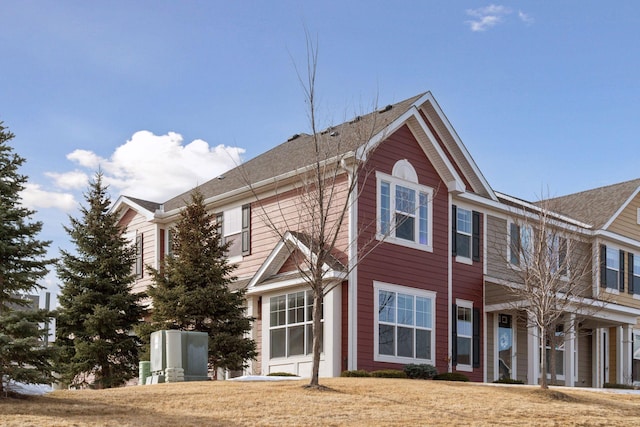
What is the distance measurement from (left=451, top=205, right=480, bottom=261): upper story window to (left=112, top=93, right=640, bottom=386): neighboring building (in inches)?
1.6

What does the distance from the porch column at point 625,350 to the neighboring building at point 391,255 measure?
117 centimetres

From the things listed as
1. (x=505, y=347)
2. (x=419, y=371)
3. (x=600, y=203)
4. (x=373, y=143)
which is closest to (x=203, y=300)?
(x=419, y=371)

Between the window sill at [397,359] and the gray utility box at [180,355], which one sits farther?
the window sill at [397,359]

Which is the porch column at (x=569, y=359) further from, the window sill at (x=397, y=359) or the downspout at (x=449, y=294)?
the window sill at (x=397, y=359)

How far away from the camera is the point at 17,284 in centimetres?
1769

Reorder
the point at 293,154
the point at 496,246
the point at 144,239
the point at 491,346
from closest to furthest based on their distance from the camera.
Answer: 1. the point at 293,154
2. the point at 491,346
3. the point at 496,246
4. the point at 144,239

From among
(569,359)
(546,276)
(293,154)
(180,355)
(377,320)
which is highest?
(293,154)

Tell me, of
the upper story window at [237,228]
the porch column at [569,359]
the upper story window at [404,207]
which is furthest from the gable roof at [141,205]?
the porch column at [569,359]

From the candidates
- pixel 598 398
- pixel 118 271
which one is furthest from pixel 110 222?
pixel 598 398

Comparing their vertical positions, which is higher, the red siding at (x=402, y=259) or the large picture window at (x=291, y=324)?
the red siding at (x=402, y=259)

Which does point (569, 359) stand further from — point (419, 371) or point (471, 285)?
point (419, 371)

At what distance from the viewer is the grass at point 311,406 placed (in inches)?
600

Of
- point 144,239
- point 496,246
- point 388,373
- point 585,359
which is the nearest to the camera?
point 388,373

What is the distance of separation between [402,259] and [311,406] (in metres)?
10.4
